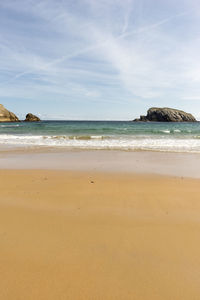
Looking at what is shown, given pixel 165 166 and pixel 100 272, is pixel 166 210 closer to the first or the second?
pixel 100 272

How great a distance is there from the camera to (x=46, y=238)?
2670 mm

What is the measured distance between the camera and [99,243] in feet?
8.46

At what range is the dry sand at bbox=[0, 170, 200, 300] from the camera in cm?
190

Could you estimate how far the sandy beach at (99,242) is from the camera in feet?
6.24

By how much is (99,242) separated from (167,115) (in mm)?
97927

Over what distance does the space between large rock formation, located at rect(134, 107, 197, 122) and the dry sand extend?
95.5 m

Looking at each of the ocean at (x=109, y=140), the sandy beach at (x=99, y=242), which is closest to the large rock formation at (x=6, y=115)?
the ocean at (x=109, y=140)

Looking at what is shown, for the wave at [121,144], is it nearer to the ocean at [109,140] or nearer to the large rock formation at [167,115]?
the ocean at [109,140]

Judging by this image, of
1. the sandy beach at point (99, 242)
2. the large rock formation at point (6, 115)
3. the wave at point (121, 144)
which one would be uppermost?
the large rock formation at point (6, 115)

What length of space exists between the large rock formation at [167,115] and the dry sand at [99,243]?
95.5 meters

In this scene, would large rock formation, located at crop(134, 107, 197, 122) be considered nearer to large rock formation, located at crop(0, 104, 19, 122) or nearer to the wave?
large rock formation, located at crop(0, 104, 19, 122)

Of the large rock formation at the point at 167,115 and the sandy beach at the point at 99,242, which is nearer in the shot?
the sandy beach at the point at 99,242

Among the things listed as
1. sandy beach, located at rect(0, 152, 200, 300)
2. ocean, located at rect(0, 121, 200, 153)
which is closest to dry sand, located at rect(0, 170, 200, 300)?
sandy beach, located at rect(0, 152, 200, 300)

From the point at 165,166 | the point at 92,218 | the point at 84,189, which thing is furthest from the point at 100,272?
the point at 165,166
